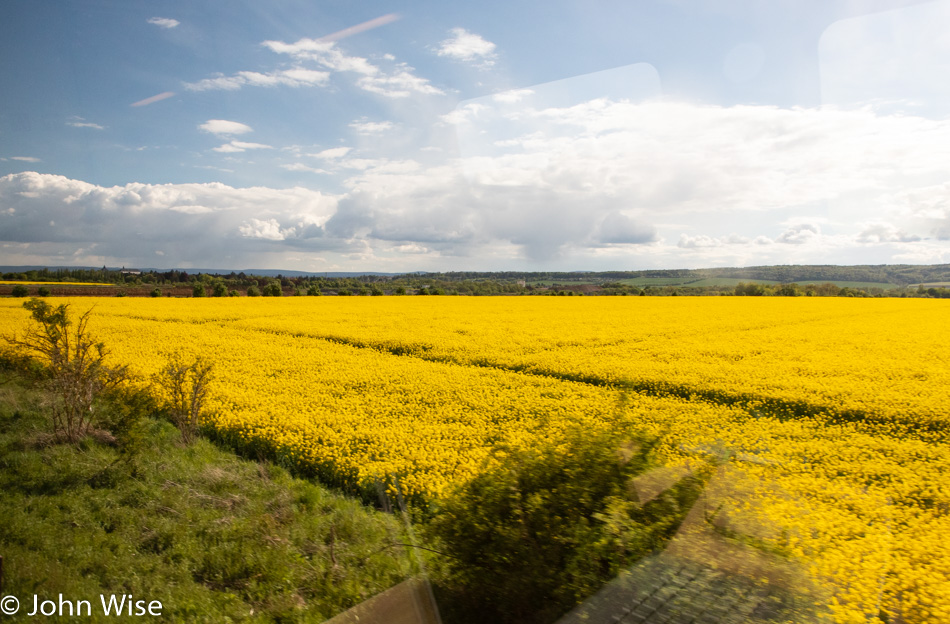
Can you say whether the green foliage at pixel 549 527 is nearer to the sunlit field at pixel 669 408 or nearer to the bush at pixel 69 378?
the sunlit field at pixel 669 408

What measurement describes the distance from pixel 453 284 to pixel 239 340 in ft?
159

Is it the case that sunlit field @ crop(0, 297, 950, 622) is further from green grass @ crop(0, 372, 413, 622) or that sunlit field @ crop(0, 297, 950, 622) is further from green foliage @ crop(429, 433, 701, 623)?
green grass @ crop(0, 372, 413, 622)

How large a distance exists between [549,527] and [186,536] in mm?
4322

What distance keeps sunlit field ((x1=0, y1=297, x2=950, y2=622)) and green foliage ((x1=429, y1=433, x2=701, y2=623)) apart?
513 millimetres

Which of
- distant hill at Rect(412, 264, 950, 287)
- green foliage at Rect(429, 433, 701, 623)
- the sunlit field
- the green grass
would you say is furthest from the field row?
distant hill at Rect(412, 264, 950, 287)

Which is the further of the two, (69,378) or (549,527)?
(69,378)

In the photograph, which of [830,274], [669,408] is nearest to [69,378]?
[669,408]

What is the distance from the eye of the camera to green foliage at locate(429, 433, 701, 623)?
3.43m

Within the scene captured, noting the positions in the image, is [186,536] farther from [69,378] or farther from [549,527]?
[69,378]

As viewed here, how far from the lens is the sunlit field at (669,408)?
4691 mm

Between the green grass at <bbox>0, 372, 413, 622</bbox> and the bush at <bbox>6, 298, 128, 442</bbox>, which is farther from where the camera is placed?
the bush at <bbox>6, 298, 128, 442</bbox>

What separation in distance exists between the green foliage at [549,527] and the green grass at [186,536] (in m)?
1.15

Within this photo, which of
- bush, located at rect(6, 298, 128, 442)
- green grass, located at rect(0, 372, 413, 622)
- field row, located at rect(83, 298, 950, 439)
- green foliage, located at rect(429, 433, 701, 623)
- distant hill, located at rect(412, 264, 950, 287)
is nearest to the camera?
green foliage, located at rect(429, 433, 701, 623)

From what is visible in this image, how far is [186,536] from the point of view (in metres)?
5.73
